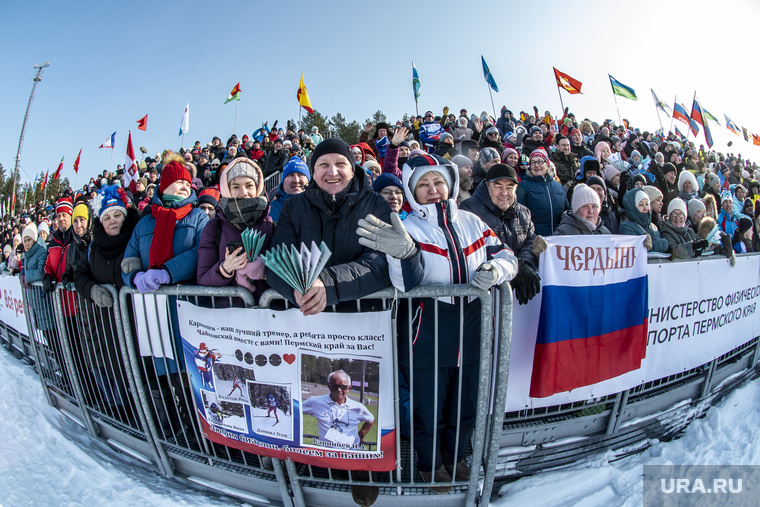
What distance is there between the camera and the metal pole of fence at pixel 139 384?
2805mm

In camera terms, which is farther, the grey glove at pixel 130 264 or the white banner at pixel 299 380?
the grey glove at pixel 130 264

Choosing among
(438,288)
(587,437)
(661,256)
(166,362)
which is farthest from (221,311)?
(661,256)

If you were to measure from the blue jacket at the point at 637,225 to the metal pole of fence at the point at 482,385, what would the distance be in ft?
8.79

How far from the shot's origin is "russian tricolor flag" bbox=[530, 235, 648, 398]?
9.04ft

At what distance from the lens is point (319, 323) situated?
218 centimetres

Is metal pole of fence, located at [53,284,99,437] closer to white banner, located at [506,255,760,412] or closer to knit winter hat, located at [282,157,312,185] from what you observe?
knit winter hat, located at [282,157,312,185]

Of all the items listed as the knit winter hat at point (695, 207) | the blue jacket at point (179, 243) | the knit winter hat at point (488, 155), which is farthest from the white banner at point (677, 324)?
the blue jacket at point (179, 243)

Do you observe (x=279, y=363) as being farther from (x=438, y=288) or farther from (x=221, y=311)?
(x=438, y=288)

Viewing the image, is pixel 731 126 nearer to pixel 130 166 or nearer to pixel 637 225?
pixel 637 225

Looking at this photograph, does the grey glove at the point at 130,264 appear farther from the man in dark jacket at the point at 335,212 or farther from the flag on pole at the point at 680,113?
the flag on pole at the point at 680,113

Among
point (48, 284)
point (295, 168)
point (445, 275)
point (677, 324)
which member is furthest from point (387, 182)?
point (48, 284)

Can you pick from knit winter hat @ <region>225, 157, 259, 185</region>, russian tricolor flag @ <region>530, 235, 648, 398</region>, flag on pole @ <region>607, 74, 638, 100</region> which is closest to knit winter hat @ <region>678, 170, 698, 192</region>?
russian tricolor flag @ <region>530, 235, 648, 398</region>

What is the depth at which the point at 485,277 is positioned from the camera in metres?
2.07

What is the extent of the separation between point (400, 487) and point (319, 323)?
54.4 inches
